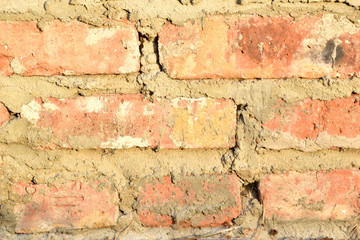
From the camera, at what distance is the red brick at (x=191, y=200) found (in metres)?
0.80

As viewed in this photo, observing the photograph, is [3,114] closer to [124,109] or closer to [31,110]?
[31,110]

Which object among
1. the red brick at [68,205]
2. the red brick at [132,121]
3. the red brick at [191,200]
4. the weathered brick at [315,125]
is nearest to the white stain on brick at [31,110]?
the red brick at [132,121]

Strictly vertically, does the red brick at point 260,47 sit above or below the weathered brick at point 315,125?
above

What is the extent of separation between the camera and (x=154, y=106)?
0.77 metres

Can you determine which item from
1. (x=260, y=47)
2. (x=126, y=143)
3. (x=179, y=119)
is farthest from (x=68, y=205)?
(x=260, y=47)

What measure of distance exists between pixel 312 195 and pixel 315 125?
151 millimetres

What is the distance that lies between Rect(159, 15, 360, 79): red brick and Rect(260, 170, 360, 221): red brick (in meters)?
0.21

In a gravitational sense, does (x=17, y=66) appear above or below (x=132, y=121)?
above

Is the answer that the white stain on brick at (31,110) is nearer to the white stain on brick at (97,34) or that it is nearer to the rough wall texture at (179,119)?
the rough wall texture at (179,119)

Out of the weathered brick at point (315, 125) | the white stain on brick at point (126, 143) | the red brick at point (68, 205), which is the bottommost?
the red brick at point (68, 205)

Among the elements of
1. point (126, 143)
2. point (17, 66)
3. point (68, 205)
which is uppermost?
point (17, 66)

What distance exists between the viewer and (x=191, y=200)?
2.62ft

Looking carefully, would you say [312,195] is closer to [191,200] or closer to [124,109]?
[191,200]

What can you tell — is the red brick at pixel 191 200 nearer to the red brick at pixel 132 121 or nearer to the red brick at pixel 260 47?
the red brick at pixel 132 121
